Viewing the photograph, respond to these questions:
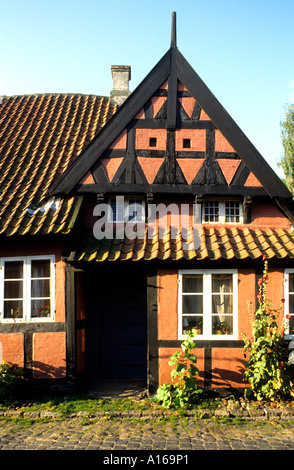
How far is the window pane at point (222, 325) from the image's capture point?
8664mm

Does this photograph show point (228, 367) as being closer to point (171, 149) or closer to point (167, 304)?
point (167, 304)

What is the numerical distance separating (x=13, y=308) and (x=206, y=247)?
14.0 ft

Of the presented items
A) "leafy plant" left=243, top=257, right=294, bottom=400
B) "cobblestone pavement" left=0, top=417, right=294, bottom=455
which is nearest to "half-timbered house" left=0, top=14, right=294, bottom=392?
"leafy plant" left=243, top=257, right=294, bottom=400

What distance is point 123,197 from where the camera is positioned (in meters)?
9.71

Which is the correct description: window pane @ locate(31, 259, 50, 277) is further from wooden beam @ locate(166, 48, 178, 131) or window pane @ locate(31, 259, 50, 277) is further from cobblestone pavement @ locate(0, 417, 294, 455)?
wooden beam @ locate(166, 48, 178, 131)

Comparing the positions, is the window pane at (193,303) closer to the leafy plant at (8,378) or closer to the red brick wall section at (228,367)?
the red brick wall section at (228,367)

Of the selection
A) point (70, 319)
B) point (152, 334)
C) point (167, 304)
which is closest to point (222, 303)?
point (167, 304)

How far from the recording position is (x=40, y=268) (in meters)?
9.11

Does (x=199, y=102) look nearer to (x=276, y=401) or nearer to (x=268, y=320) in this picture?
(x=268, y=320)

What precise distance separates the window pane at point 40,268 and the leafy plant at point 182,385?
321 cm

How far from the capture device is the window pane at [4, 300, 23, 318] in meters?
9.02

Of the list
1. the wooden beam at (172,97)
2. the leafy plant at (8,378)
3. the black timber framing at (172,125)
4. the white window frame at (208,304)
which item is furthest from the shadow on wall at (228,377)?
the wooden beam at (172,97)

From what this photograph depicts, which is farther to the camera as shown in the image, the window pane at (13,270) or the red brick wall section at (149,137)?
the red brick wall section at (149,137)
